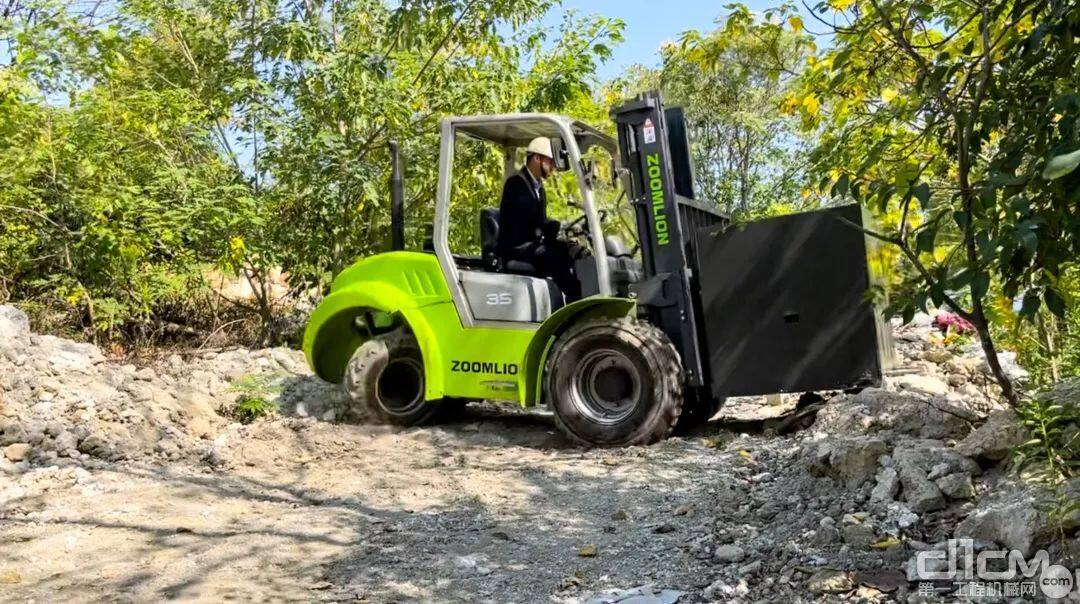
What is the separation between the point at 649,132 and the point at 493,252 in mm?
1502

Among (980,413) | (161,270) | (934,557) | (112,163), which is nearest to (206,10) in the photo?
(112,163)

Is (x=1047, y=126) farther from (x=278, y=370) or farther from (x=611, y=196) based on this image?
(x=278, y=370)

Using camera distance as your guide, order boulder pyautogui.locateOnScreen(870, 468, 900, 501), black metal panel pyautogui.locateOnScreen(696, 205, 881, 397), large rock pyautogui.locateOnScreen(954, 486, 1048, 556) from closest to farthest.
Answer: large rock pyautogui.locateOnScreen(954, 486, 1048, 556)
boulder pyautogui.locateOnScreen(870, 468, 900, 501)
black metal panel pyautogui.locateOnScreen(696, 205, 881, 397)

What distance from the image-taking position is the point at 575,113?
1145 cm

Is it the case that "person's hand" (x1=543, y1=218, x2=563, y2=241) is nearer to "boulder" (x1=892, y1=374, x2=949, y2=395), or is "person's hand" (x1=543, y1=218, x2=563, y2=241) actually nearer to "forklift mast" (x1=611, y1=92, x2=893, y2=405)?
"forklift mast" (x1=611, y1=92, x2=893, y2=405)

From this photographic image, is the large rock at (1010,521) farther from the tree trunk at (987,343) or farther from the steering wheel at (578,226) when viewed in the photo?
the steering wheel at (578,226)

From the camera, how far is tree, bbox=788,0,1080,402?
112 inches

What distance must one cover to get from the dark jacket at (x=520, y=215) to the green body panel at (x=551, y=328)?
70 centimetres

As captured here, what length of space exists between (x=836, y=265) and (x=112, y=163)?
692cm

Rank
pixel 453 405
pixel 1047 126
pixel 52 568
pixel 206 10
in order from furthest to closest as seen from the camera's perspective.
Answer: pixel 206 10, pixel 453 405, pixel 52 568, pixel 1047 126

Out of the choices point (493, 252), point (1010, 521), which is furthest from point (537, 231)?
point (1010, 521)

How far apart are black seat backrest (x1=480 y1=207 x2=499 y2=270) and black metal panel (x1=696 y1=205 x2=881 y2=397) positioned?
159cm

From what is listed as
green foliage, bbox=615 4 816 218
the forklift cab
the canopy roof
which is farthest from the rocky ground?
green foliage, bbox=615 4 816 218

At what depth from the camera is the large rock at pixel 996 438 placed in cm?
394
